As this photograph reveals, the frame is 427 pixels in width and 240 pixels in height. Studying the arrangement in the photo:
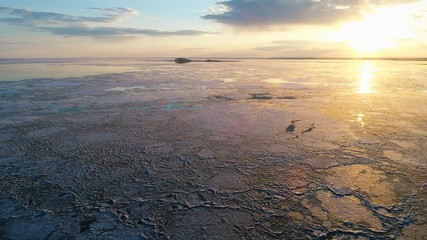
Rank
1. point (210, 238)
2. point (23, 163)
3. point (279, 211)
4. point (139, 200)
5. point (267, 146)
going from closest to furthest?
point (210, 238)
point (279, 211)
point (139, 200)
point (23, 163)
point (267, 146)

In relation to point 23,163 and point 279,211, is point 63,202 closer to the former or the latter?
point 23,163

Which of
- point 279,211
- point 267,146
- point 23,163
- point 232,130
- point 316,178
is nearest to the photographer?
point 279,211

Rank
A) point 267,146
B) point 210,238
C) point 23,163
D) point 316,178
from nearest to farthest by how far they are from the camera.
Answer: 1. point 210,238
2. point 316,178
3. point 23,163
4. point 267,146

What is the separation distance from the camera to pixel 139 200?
291 cm

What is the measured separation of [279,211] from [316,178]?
3.04ft

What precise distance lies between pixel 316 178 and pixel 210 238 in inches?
66.2

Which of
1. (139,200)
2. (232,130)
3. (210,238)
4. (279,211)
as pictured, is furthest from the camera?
(232,130)

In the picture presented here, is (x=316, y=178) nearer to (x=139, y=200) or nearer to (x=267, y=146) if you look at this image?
(x=267, y=146)

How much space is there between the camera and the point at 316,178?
133 inches

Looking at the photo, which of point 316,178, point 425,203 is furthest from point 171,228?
point 425,203

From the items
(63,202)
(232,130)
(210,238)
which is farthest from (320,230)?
(232,130)

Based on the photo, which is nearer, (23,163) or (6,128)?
(23,163)

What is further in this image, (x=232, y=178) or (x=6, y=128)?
(x=6, y=128)

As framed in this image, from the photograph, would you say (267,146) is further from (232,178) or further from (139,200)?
(139,200)
